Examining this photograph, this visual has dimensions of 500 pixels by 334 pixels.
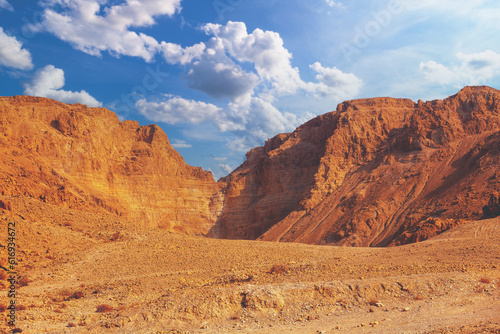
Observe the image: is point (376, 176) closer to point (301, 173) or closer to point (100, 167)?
point (301, 173)

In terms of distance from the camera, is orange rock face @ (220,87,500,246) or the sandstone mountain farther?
orange rock face @ (220,87,500,246)

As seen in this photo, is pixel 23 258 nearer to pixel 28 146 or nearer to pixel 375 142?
pixel 28 146

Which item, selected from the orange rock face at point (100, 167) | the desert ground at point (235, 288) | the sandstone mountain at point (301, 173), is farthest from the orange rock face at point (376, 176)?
the desert ground at point (235, 288)

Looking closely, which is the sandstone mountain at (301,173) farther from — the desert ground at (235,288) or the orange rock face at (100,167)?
the desert ground at (235,288)

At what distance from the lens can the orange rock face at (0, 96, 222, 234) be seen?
35219 mm

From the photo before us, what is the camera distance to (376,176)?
47.6 m

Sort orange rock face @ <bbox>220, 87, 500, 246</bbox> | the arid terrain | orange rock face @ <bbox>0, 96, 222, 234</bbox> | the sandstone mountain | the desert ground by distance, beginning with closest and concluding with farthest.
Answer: the desert ground
the arid terrain
orange rock face @ <bbox>0, 96, 222, 234</bbox>
the sandstone mountain
orange rock face @ <bbox>220, 87, 500, 246</bbox>

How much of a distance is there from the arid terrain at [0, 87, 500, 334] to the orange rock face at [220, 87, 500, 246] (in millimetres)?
196

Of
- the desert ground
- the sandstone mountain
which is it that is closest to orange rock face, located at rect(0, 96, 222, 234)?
the sandstone mountain

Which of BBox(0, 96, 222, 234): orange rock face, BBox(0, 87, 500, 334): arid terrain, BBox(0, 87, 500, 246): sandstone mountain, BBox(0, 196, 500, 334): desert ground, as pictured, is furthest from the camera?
BBox(0, 87, 500, 246): sandstone mountain

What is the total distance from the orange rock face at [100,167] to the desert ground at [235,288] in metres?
11.0

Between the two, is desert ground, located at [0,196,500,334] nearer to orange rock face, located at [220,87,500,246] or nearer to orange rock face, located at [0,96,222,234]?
orange rock face, located at [0,96,222,234]

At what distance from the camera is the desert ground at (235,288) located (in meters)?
11.0

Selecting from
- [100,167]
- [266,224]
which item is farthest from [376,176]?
[100,167]
